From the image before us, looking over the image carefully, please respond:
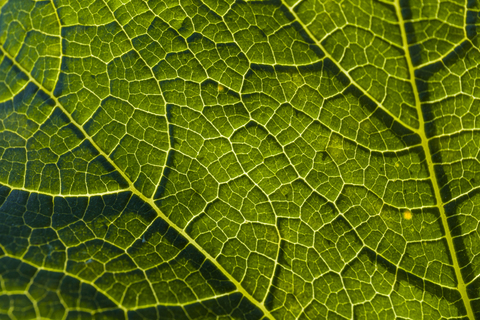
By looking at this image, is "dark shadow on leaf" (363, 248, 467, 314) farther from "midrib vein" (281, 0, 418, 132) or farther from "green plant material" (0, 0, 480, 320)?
"midrib vein" (281, 0, 418, 132)


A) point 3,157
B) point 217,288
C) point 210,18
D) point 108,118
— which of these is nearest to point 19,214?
point 3,157

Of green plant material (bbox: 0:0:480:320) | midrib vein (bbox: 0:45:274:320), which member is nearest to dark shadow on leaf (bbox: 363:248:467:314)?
green plant material (bbox: 0:0:480:320)

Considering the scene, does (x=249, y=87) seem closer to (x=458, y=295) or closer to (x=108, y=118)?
(x=108, y=118)

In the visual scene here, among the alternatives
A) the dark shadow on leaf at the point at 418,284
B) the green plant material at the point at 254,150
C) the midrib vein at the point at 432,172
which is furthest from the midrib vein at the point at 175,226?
the midrib vein at the point at 432,172

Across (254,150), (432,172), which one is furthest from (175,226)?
(432,172)

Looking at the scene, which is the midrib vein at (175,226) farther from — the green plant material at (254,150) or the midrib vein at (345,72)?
the midrib vein at (345,72)

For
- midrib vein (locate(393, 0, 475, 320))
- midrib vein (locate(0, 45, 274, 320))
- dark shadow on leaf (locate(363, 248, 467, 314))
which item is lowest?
midrib vein (locate(0, 45, 274, 320))

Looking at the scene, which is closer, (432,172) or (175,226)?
(175,226)

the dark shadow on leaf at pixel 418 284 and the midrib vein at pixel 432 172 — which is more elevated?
the midrib vein at pixel 432 172

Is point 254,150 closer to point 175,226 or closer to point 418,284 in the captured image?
point 175,226
